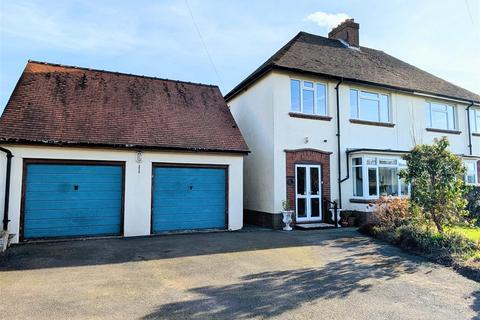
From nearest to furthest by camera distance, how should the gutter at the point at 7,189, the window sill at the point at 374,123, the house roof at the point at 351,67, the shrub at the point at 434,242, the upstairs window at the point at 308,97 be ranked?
the shrub at the point at 434,242, the gutter at the point at 7,189, the upstairs window at the point at 308,97, the house roof at the point at 351,67, the window sill at the point at 374,123

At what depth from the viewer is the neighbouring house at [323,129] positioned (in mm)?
12859

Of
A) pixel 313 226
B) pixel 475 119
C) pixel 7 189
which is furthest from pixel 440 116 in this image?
pixel 7 189

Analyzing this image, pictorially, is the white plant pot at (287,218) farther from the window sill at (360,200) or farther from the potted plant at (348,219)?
the window sill at (360,200)

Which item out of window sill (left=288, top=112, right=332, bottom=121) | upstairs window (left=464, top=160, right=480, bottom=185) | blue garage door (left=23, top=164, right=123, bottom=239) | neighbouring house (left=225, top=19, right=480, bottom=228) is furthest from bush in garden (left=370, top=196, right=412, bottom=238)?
upstairs window (left=464, top=160, right=480, bottom=185)

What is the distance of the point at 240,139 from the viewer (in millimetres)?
12820

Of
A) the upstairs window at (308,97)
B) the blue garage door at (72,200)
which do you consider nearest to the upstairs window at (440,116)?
the upstairs window at (308,97)

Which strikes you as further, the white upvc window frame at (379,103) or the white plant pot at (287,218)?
the white upvc window frame at (379,103)

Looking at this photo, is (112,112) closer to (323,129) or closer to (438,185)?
(323,129)

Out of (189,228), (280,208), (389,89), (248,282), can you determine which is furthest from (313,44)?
(248,282)

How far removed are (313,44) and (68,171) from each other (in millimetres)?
11643

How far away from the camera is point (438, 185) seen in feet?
29.0

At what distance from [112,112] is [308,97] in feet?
23.9

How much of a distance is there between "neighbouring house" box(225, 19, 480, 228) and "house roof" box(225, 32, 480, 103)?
0.07 metres

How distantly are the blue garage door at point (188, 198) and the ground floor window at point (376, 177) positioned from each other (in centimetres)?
540
